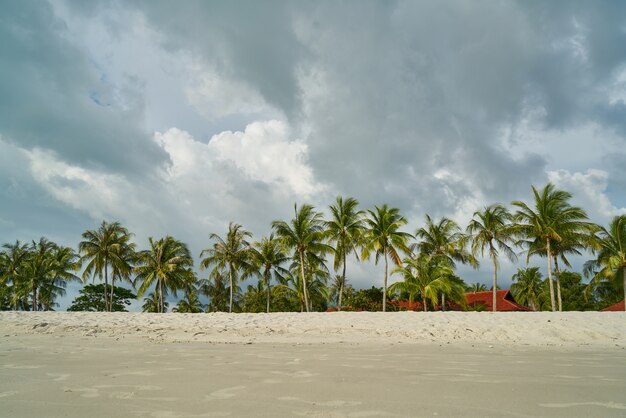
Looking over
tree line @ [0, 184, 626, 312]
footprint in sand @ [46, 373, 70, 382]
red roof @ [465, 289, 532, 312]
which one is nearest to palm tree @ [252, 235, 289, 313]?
tree line @ [0, 184, 626, 312]

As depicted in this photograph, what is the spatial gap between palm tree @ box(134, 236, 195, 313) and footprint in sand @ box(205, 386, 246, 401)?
33.0 metres

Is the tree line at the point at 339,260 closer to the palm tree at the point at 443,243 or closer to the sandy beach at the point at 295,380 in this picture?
the palm tree at the point at 443,243

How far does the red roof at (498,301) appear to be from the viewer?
32.2 metres

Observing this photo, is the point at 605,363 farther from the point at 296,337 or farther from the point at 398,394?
the point at 296,337

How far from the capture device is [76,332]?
32.0 ft

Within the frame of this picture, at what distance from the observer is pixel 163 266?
35.0 meters

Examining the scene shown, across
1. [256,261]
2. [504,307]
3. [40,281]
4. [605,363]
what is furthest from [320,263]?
[40,281]

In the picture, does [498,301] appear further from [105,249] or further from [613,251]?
[105,249]

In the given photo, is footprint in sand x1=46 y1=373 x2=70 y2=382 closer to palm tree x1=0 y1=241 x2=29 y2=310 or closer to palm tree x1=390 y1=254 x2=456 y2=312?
palm tree x1=390 y1=254 x2=456 y2=312

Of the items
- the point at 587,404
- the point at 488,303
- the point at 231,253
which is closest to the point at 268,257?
the point at 231,253

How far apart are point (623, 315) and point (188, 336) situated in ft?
42.3

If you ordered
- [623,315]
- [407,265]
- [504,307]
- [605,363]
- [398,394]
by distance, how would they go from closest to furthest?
1. [398,394]
2. [605,363]
3. [623,315]
4. [407,265]
5. [504,307]

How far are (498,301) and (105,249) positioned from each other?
35.6m

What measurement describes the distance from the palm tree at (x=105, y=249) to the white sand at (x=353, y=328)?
24.2m
